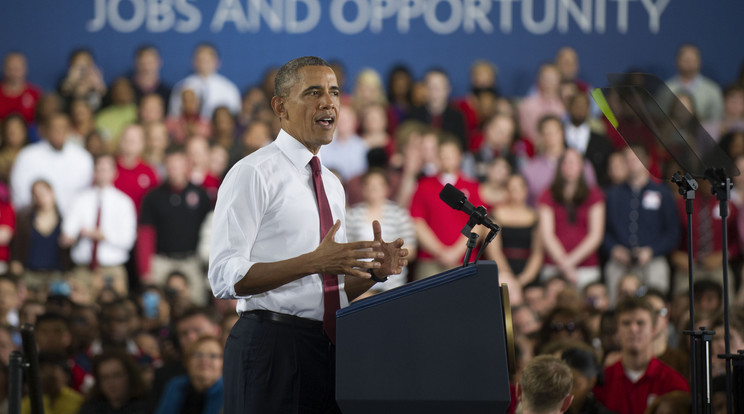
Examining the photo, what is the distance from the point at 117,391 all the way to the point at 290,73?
3.01 meters

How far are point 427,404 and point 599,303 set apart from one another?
4938 millimetres

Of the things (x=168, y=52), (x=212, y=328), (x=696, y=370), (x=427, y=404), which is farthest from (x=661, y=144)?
(x=168, y=52)

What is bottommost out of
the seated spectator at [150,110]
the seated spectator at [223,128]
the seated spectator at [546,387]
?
the seated spectator at [546,387]

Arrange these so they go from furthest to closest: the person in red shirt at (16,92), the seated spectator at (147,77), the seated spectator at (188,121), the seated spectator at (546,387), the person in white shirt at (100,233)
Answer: the seated spectator at (147,77) → the person in red shirt at (16,92) → the seated spectator at (188,121) → the person in white shirt at (100,233) → the seated spectator at (546,387)

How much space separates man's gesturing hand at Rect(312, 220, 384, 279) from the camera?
2.38 meters

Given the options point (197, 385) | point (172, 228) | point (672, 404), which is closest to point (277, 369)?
point (672, 404)

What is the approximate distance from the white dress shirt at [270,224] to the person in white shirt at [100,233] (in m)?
5.31

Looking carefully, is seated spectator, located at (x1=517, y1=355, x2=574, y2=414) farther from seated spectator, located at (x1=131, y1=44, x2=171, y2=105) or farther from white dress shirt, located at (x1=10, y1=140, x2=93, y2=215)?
seated spectator, located at (x1=131, y1=44, x2=171, y2=105)

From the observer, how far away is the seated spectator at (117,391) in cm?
514

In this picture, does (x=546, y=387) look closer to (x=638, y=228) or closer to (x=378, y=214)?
(x=378, y=214)

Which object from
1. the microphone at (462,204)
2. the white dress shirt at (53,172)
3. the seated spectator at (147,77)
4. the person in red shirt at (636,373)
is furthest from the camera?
the seated spectator at (147,77)

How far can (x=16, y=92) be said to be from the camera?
8.58m

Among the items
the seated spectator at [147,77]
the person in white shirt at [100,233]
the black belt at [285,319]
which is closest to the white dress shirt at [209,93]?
the seated spectator at [147,77]

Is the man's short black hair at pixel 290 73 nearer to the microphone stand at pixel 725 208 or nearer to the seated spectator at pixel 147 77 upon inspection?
the microphone stand at pixel 725 208
